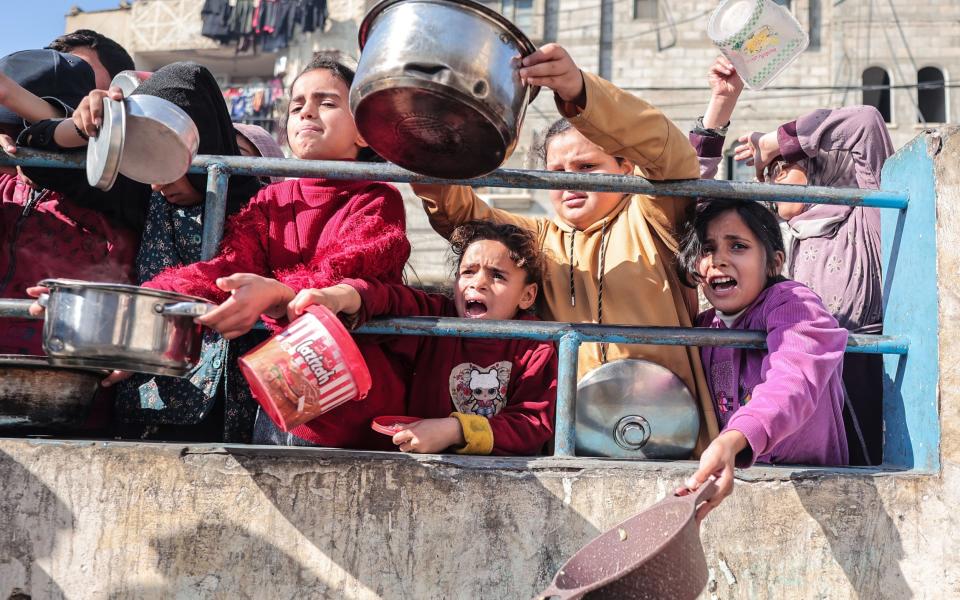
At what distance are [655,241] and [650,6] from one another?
1990 centimetres

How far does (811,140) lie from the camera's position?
131 inches

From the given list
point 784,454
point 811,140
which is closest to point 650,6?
point 811,140

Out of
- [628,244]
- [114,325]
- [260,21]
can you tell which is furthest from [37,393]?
[260,21]

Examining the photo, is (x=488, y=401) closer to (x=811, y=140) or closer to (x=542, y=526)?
(x=542, y=526)

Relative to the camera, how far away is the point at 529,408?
246 cm

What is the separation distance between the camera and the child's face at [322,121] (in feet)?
9.03

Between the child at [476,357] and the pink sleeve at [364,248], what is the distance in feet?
0.24

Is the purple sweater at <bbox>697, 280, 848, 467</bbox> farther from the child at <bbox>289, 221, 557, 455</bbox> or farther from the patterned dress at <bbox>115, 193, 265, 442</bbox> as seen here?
the patterned dress at <bbox>115, 193, 265, 442</bbox>

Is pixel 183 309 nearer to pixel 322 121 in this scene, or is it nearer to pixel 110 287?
pixel 110 287

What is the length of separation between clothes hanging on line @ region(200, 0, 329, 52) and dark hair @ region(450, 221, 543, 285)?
20643 millimetres

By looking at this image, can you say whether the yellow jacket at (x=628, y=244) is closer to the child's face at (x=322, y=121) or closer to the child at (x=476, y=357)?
the child at (x=476, y=357)

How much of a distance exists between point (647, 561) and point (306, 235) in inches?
56.4

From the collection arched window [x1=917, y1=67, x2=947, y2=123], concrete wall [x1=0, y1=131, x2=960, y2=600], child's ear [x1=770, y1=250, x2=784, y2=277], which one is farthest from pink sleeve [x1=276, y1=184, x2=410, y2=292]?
arched window [x1=917, y1=67, x2=947, y2=123]

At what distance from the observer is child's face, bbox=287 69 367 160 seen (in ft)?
9.03
